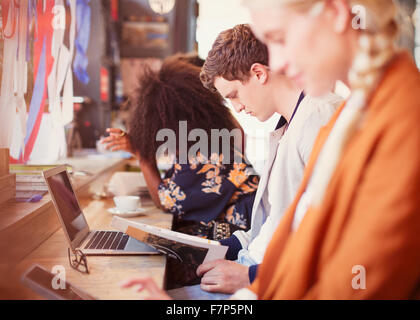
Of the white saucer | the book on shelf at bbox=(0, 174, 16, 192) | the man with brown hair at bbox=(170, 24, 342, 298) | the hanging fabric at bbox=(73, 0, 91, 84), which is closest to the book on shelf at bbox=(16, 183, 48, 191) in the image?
the book on shelf at bbox=(0, 174, 16, 192)

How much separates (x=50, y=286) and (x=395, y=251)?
665 millimetres

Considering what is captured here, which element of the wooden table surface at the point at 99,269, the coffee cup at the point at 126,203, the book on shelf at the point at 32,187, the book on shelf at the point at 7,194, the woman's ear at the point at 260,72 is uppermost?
the woman's ear at the point at 260,72

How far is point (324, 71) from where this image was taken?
637mm

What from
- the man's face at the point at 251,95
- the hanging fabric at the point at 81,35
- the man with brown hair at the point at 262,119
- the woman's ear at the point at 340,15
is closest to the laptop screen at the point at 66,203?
the man with brown hair at the point at 262,119

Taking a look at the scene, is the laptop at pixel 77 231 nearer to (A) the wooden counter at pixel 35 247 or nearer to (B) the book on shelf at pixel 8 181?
(A) the wooden counter at pixel 35 247

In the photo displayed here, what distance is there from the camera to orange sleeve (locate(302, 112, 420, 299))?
0.57 m

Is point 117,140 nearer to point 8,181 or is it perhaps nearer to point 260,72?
point 8,181

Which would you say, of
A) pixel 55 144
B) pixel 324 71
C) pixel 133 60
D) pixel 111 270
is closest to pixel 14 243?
pixel 111 270

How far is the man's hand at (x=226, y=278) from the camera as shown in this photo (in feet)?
3.59

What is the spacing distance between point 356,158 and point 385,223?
97 mm

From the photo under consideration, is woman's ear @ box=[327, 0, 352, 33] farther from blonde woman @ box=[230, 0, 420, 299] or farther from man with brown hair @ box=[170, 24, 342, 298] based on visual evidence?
man with brown hair @ box=[170, 24, 342, 298]

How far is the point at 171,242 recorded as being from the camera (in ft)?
4.01
